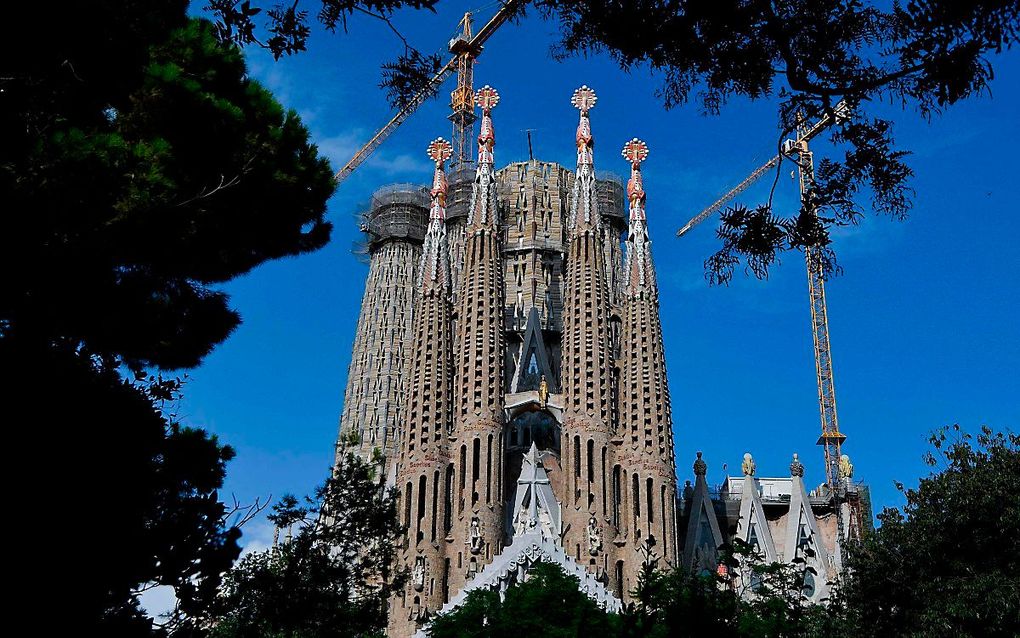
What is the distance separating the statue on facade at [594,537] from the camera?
Answer: 3155cm

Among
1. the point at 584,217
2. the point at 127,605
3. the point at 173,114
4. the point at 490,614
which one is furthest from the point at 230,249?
the point at 584,217

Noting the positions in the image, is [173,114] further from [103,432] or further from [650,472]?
[650,472]

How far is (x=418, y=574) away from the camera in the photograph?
3122cm

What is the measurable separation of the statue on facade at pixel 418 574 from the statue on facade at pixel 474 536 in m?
1.50

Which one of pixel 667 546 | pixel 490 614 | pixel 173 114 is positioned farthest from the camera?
pixel 667 546

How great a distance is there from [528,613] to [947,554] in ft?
33.5

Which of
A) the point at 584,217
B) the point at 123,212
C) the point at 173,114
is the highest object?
the point at 584,217

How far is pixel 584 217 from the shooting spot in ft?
123

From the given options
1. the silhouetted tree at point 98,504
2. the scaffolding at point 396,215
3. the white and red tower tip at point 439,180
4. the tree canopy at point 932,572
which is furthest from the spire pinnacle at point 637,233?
the silhouetted tree at point 98,504

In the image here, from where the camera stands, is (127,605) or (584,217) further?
(584,217)

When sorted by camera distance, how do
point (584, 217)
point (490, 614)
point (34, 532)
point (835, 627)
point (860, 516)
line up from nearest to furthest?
point (34, 532)
point (835, 627)
point (490, 614)
point (584, 217)
point (860, 516)

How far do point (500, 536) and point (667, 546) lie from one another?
16.5 ft

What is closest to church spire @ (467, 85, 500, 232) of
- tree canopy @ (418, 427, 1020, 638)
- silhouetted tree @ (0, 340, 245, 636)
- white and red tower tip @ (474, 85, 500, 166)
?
white and red tower tip @ (474, 85, 500, 166)

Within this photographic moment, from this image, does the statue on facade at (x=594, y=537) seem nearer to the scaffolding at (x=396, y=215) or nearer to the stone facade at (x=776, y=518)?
the stone facade at (x=776, y=518)
